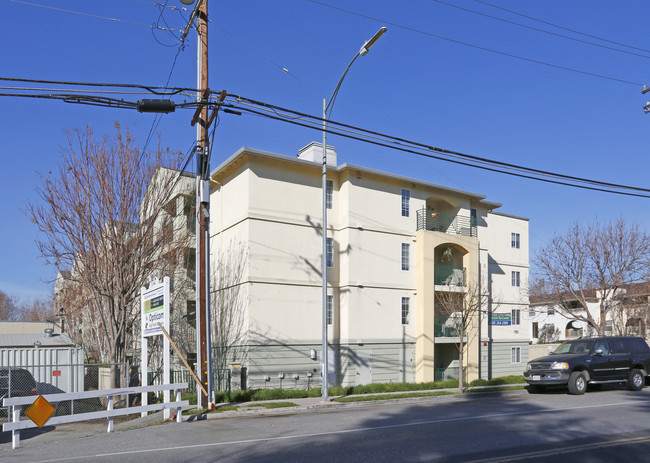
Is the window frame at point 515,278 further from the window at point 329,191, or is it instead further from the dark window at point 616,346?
the dark window at point 616,346

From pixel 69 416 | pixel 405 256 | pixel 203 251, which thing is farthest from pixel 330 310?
pixel 69 416

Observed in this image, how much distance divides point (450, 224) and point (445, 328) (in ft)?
18.1

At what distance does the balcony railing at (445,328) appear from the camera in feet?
99.7

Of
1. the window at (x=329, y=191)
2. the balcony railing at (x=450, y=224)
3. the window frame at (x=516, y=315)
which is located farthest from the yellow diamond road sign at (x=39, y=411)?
the window frame at (x=516, y=315)

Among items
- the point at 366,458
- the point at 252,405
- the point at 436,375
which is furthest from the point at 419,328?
the point at 366,458

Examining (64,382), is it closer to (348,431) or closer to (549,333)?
(348,431)

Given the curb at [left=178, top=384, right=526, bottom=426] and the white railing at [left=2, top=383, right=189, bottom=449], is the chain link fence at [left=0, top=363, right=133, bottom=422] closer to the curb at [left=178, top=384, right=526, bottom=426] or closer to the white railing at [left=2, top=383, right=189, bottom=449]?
the curb at [left=178, top=384, right=526, bottom=426]

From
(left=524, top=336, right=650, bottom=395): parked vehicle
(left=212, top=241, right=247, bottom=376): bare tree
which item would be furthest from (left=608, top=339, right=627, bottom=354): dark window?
(left=212, top=241, right=247, bottom=376): bare tree

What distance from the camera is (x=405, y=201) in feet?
101

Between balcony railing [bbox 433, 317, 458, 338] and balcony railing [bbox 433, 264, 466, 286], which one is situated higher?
balcony railing [bbox 433, 264, 466, 286]

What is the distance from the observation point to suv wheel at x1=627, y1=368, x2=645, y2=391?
21156mm

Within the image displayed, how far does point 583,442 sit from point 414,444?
9.88ft

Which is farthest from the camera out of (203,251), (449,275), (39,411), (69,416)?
(449,275)

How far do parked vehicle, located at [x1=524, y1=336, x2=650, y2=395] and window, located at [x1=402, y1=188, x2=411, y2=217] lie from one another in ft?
36.0
